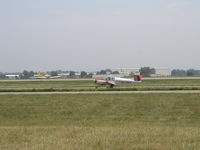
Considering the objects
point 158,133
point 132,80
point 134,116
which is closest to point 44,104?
point 134,116

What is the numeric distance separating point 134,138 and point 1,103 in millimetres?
23899

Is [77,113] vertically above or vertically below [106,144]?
below

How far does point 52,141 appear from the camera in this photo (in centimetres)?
780

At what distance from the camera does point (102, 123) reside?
15.9 meters

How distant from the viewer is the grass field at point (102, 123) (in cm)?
746

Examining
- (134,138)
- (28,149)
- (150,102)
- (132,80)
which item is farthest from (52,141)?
(132,80)

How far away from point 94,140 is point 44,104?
67.2 ft

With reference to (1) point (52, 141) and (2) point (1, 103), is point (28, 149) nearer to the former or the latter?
(1) point (52, 141)

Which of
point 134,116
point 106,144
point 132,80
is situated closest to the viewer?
point 106,144

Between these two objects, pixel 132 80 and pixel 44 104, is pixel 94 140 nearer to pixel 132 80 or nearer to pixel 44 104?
pixel 44 104

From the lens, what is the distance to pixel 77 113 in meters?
23.5

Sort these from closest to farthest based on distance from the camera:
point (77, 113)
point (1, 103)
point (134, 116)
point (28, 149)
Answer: point (28, 149) → point (134, 116) → point (77, 113) → point (1, 103)

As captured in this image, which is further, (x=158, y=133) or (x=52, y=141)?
(x=158, y=133)

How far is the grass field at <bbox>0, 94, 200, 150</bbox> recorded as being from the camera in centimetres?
746
